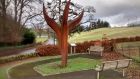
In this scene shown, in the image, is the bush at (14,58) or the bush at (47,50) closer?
the bush at (14,58)

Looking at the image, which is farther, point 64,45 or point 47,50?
point 47,50

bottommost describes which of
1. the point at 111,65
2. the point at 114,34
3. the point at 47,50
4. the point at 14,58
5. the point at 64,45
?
the point at 14,58

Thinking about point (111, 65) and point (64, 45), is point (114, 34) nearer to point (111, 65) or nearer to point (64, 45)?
point (64, 45)

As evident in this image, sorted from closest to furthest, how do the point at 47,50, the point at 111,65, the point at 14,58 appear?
the point at 111,65 < the point at 14,58 < the point at 47,50

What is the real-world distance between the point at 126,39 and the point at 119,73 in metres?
30.3

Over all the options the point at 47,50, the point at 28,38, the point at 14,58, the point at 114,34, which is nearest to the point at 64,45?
the point at 14,58

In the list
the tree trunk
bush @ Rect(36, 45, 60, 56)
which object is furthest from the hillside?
the tree trunk

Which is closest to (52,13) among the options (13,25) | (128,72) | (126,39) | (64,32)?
(13,25)

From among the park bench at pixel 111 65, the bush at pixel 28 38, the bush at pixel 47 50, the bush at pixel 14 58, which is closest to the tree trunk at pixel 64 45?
the park bench at pixel 111 65

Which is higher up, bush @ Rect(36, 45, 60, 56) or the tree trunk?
the tree trunk

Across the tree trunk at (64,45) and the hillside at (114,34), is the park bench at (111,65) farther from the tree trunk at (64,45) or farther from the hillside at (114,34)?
the hillside at (114,34)

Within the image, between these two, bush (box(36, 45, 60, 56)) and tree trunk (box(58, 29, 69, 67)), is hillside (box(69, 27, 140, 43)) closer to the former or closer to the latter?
bush (box(36, 45, 60, 56))

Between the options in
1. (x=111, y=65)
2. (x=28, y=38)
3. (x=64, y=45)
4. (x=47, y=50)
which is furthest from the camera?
(x=28, y=38)

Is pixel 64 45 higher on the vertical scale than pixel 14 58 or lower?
higher
